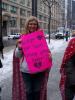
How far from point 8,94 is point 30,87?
296 centimetres

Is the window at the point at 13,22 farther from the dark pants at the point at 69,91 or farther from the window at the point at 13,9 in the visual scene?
the dark pants at the point at 69,91

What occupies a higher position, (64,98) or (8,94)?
(64,98)

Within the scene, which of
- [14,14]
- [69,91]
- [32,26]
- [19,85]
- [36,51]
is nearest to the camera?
[69,91]

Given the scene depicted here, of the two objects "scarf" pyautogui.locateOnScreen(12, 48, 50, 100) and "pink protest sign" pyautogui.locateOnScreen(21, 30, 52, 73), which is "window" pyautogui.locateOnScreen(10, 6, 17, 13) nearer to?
"scarf" pyautogui.locateOnScreen(12, 48, 50, 100)

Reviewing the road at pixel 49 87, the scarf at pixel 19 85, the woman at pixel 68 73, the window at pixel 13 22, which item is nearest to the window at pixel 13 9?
the window at pixel 13 22

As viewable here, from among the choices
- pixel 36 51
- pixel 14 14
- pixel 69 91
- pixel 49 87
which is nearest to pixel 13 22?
pixel 14 14

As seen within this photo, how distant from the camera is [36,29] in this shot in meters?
5.42

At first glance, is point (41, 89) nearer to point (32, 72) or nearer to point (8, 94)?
point (32, 72)

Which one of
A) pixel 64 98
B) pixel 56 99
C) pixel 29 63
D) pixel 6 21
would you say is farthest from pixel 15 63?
pixel 6 21

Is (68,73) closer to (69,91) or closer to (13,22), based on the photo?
(69,91)

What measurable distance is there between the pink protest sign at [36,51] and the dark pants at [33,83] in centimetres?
11

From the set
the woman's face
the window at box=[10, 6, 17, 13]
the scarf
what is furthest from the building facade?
the woman's face

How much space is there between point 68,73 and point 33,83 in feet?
2.69

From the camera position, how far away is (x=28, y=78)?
212 inches
